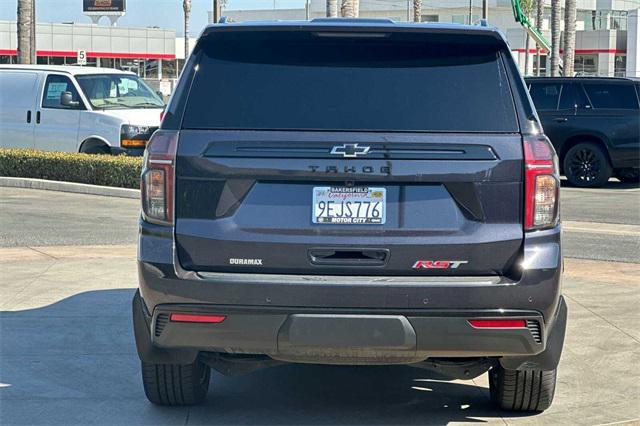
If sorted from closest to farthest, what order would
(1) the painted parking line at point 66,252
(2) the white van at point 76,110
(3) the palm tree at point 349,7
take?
1. (1) the painted parking line at point 66,252
2. (2) the white van at point 76,110
3. (3) the palm tree at point 349,7

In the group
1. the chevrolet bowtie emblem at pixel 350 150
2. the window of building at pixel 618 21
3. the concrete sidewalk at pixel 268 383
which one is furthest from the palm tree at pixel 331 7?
the window of building at pixel 618 21

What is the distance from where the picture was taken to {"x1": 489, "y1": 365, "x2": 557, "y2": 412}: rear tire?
5777 millimetres

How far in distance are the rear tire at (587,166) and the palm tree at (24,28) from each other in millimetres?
11874

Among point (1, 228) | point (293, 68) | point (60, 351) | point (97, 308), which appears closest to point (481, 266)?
point (293, 68)

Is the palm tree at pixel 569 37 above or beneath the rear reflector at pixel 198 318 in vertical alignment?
above

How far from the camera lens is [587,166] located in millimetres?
19797

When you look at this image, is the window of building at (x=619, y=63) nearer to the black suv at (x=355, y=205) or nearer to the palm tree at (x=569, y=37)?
the palm tree at (x=569, y=37)

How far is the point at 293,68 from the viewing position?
17.3ft

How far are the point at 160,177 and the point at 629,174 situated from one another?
16.5 m

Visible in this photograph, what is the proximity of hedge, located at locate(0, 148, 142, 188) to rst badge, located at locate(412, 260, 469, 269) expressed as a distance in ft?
37.6

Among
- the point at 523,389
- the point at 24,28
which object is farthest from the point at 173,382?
the point at 24,28

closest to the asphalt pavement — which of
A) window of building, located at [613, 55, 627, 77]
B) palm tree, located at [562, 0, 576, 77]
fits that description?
palm tree, located at [562, 0, 576, 77]

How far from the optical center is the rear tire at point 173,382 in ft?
19.2

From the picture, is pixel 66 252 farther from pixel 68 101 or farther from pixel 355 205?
pixel 355 205
